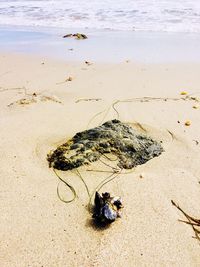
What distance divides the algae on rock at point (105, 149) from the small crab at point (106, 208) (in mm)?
574

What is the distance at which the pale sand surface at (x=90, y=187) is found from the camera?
2.41 metres

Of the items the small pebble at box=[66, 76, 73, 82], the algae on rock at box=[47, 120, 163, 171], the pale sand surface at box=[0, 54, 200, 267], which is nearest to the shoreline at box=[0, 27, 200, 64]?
the small pebble at box=[66, 76, 73, 82]

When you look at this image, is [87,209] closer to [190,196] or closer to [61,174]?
[61,174]

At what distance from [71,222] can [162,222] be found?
72 cm

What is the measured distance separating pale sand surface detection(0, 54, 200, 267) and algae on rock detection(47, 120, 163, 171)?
0.10 m

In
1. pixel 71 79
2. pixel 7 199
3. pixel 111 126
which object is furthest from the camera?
pixel 71 79

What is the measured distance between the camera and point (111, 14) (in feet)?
38.3

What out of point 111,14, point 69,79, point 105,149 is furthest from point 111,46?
point 105,149

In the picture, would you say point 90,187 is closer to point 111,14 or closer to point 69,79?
point 69,79

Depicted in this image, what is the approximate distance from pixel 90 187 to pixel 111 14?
979 cm

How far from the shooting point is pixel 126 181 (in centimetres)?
311

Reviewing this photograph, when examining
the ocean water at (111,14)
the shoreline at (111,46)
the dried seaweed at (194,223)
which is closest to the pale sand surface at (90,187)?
the dried seaweed at (194,223)

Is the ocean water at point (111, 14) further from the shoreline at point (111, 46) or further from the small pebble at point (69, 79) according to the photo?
the small pebble at point (69, 79)

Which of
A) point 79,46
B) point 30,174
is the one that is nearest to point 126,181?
point 30,174
